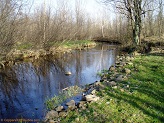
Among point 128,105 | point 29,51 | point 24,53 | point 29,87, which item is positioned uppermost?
point 29,51

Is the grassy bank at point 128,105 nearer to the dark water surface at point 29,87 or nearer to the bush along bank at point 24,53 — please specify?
the dark water surface at point 29,87

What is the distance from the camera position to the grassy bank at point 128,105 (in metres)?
4.98

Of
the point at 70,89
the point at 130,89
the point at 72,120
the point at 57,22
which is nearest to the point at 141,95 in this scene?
the point at 130,89

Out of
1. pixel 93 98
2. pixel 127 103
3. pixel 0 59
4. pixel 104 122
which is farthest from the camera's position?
pixel 0 59

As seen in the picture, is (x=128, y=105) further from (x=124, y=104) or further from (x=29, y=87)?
(x=29, y=87)

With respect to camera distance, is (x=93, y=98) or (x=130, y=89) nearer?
(x=93, y=98)

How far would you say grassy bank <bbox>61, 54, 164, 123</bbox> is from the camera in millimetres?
4977

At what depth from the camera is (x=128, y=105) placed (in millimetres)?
5629

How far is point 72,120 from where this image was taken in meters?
5.00

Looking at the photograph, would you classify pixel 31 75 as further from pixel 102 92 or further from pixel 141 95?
pixel 141 95

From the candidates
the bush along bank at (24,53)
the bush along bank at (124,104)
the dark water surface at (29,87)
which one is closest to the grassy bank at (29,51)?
the bush along bank at (24,53)

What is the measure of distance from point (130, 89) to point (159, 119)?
6.70 feet

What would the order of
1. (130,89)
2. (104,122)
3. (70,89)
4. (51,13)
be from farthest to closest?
(51,13), (70,89), (130,89), (104,122)

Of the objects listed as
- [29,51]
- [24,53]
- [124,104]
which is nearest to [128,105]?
[124,104]
